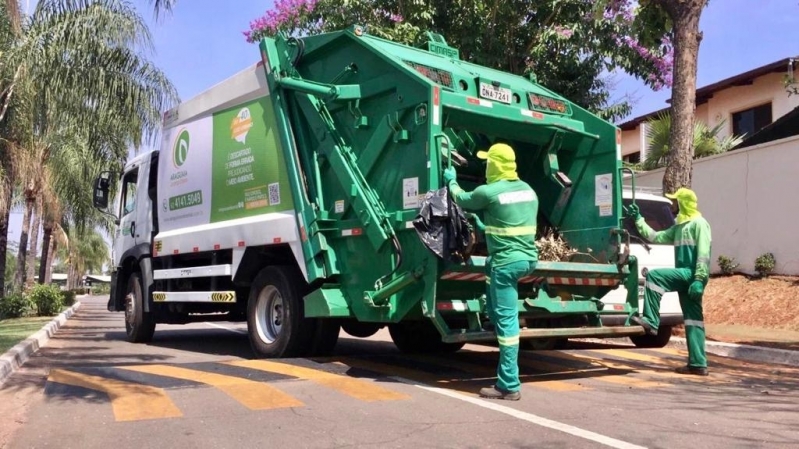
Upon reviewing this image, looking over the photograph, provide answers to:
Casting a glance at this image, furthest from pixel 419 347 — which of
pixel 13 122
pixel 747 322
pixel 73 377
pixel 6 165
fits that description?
pixel 6 165

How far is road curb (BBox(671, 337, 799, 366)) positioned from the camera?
8281 millimetres

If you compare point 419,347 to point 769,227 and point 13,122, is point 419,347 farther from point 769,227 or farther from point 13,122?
point 13,122

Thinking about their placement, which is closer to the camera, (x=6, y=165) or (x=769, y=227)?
(x=769, y=227)

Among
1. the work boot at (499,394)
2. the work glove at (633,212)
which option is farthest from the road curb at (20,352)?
the work glove at (633,212)

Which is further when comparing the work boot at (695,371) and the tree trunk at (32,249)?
the tree trunk at (32,249)

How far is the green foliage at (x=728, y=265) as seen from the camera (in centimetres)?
1360

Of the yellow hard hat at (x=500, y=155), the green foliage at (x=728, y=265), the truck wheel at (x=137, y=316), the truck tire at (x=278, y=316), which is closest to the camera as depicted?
the yellow hard hat at (x=500, y=155)

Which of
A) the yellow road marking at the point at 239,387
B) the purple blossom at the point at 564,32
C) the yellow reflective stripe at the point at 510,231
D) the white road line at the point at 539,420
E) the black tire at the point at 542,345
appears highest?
the purple blossom at the point at 564,32

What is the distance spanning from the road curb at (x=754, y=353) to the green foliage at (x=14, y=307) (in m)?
15.4

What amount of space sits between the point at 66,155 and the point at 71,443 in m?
16.7

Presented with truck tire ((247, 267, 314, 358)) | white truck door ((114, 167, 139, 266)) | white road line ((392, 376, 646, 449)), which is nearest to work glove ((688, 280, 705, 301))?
white road line ((392, 376, 646, 449))

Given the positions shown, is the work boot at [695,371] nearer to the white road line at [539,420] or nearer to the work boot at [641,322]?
the work boot at [641,322]

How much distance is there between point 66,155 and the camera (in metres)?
19.5

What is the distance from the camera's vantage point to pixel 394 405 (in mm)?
5531
